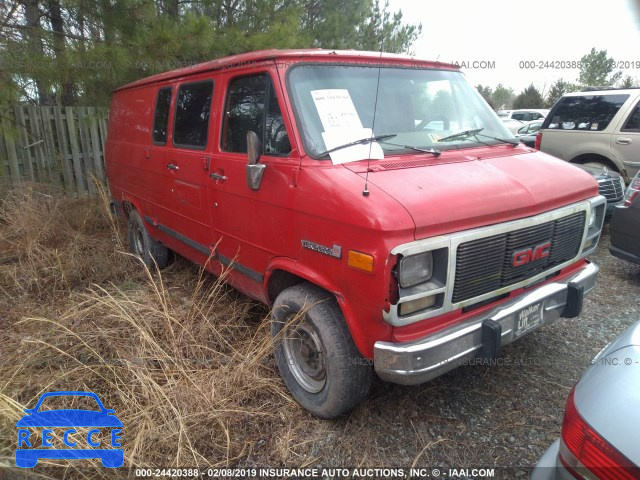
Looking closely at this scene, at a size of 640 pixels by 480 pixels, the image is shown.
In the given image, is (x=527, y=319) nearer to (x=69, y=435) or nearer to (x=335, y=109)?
(x=335, y=109)

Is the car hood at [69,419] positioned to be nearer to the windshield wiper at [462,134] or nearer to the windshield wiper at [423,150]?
the windshield wiper at [423,150]

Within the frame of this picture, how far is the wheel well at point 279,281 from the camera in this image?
9.92ft

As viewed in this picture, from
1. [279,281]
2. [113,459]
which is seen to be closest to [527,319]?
[279,281]

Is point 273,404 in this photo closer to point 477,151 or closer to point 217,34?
point 477,151

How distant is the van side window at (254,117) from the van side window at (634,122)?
21.1 ft

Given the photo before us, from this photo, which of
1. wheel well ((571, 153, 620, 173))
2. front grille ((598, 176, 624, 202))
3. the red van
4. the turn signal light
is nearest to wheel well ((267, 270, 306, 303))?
the red van

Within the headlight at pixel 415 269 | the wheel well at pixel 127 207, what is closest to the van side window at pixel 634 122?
the headlight at pixel 415 269

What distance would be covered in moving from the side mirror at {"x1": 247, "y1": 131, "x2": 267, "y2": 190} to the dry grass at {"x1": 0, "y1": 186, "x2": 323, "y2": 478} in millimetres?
1108

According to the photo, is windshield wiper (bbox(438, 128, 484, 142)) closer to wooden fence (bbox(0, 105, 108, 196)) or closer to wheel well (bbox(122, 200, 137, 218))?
wheel well (bbox(122, 200, 137, 218))

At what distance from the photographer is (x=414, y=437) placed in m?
2.67

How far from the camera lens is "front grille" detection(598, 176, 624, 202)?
5.83m

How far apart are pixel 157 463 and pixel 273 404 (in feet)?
2.58

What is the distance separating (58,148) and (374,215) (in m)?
7.80

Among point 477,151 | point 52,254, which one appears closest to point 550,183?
point 477,151
